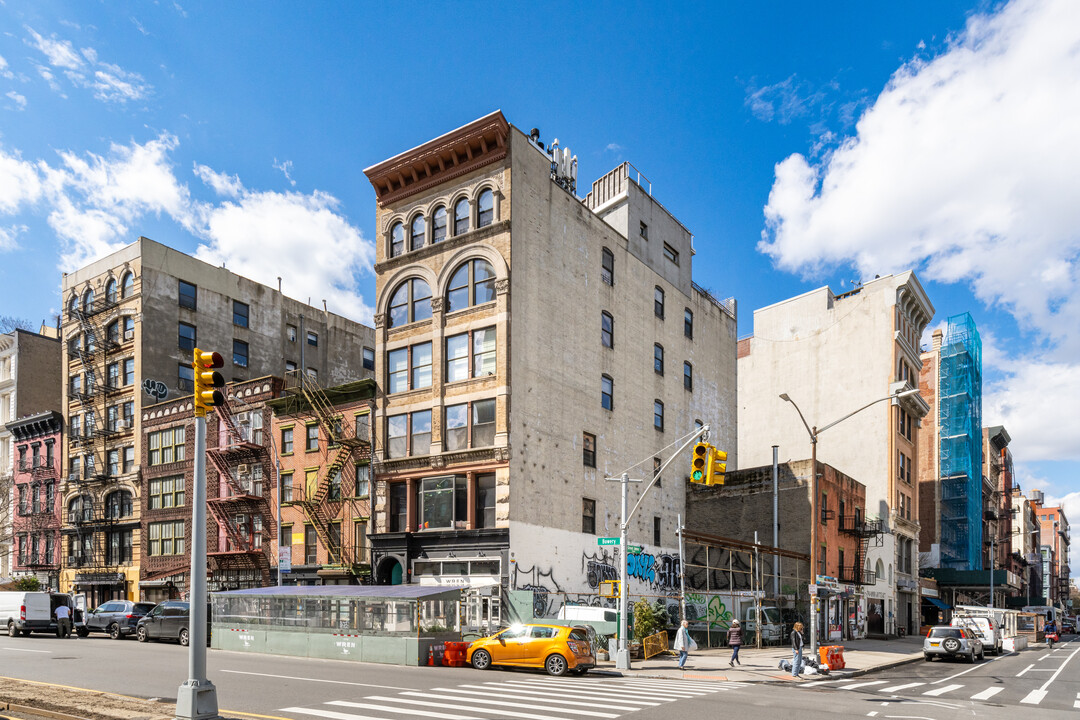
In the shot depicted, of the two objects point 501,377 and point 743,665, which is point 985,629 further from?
point 501,377

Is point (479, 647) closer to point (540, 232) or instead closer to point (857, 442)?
point (540, 232)

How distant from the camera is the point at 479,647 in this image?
957 inches

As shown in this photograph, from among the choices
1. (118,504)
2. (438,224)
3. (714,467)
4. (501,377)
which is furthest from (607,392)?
(118,504)

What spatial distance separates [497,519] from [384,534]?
6430mm

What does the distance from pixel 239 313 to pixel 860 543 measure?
4490 centimetres

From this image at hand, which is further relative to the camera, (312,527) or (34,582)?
(34,582)

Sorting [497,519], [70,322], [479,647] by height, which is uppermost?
[70,322]

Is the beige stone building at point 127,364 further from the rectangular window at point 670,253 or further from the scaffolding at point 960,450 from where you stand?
the scaffolding at point 960,450

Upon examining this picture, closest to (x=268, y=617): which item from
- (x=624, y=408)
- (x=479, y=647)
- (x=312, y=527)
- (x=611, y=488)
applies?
(x=479, y=647)

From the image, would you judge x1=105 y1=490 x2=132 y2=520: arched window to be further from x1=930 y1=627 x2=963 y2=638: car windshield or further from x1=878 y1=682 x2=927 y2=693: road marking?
x1=930 y1=627 x2=963 y2=638: car windshield

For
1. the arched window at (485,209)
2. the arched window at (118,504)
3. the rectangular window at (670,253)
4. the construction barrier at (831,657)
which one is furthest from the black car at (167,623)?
the rectangular window at (670,253)

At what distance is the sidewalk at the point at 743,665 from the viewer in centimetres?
2353

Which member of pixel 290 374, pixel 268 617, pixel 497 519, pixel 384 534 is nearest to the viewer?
pixel 268 617

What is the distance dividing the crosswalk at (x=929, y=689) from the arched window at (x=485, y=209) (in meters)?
23.0
